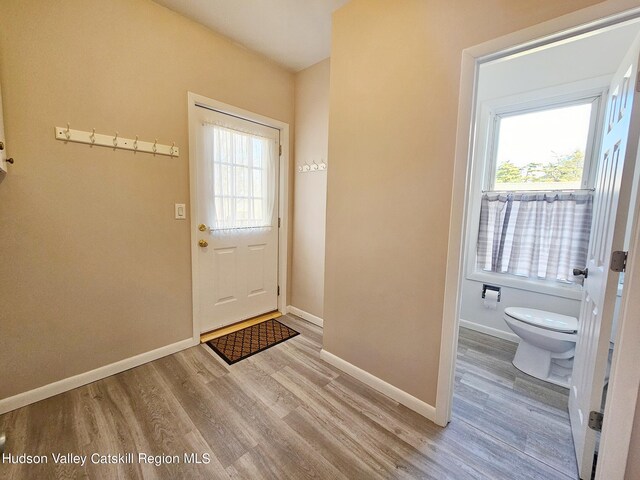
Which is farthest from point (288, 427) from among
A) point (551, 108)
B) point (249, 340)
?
point (551, 108)

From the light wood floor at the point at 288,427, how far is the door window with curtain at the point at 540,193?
3.54ft

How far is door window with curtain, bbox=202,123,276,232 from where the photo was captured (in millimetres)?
2348

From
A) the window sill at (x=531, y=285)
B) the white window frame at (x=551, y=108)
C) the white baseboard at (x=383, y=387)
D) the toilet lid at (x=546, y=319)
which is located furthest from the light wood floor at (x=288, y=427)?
the white window frame at (x=551, y=108)

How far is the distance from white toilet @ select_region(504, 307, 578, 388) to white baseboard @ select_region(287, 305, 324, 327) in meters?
1.67

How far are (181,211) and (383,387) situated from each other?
6.59ft

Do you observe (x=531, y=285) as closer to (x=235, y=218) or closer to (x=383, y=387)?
(x=383, y=387)

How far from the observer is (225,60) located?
227cm

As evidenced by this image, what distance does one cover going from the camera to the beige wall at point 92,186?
151 centimetres

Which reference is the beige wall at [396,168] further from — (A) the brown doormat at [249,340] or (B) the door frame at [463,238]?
(A) the brown doormat at [249,340]

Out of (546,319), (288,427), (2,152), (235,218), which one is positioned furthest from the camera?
(235,218)

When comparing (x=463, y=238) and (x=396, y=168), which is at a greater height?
(x=396, y=168)

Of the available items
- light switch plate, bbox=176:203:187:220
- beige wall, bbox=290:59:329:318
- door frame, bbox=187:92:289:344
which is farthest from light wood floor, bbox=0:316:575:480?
light switch plate, bbox=176:203:187:220

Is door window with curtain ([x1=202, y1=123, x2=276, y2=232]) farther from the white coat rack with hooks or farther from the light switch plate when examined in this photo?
the white coat rack with hooks

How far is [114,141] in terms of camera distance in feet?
5.85
